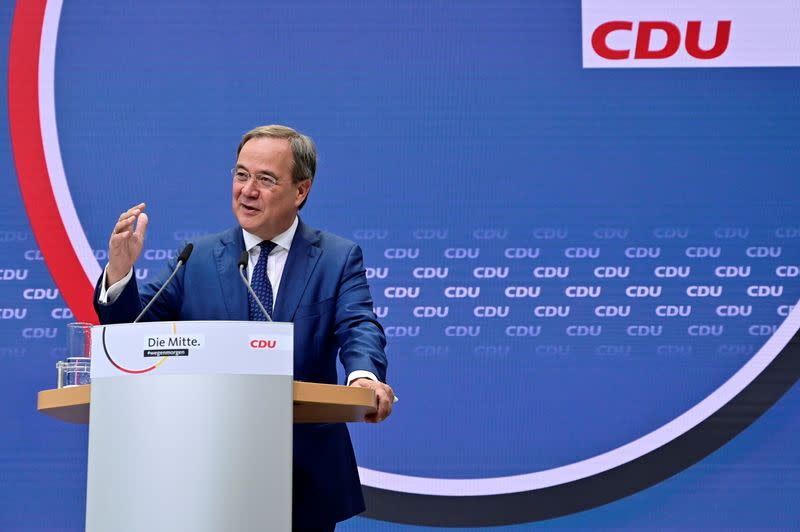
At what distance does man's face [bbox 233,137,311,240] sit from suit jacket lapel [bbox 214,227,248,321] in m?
0.07

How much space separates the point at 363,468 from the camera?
12.3 feet

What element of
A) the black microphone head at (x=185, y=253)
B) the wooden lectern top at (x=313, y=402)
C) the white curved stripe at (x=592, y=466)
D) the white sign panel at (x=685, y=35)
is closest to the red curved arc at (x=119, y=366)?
the wooden lectern top at (x=313, y=402)

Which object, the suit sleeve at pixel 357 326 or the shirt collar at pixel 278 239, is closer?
the suit sleeve at pixel 357 326

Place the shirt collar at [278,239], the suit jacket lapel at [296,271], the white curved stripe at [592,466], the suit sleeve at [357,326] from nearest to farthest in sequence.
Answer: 1. the suit sleeve at [357,326]
2. the suit jacket lapel at [296,271]
3. the shirt collar at [278,239]
4. the white curved stripe at [592,466]

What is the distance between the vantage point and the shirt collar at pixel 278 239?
2.61m

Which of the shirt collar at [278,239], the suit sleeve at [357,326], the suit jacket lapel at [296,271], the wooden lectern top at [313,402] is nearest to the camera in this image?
the wooden lectern top at [313,402]

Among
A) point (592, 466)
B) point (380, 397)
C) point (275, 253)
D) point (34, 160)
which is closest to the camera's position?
point (380, 397)

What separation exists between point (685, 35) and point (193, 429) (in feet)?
9.13

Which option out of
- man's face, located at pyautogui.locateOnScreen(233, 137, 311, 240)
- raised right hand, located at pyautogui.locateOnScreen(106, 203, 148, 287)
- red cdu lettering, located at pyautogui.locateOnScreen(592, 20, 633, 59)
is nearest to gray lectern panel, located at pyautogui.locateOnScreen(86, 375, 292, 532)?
raised right hand, located at pyautogui.locateOnScreen(106, 203, 148, 287)

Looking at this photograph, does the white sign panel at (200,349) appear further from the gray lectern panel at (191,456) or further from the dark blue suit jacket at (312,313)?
the dark blue suit jacket at (312,313)

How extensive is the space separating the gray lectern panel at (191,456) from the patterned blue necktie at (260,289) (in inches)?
25.1

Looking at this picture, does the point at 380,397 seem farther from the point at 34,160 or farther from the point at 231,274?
the point at 34,160

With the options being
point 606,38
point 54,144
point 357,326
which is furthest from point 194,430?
point 606,38

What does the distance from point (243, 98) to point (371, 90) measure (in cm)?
49
